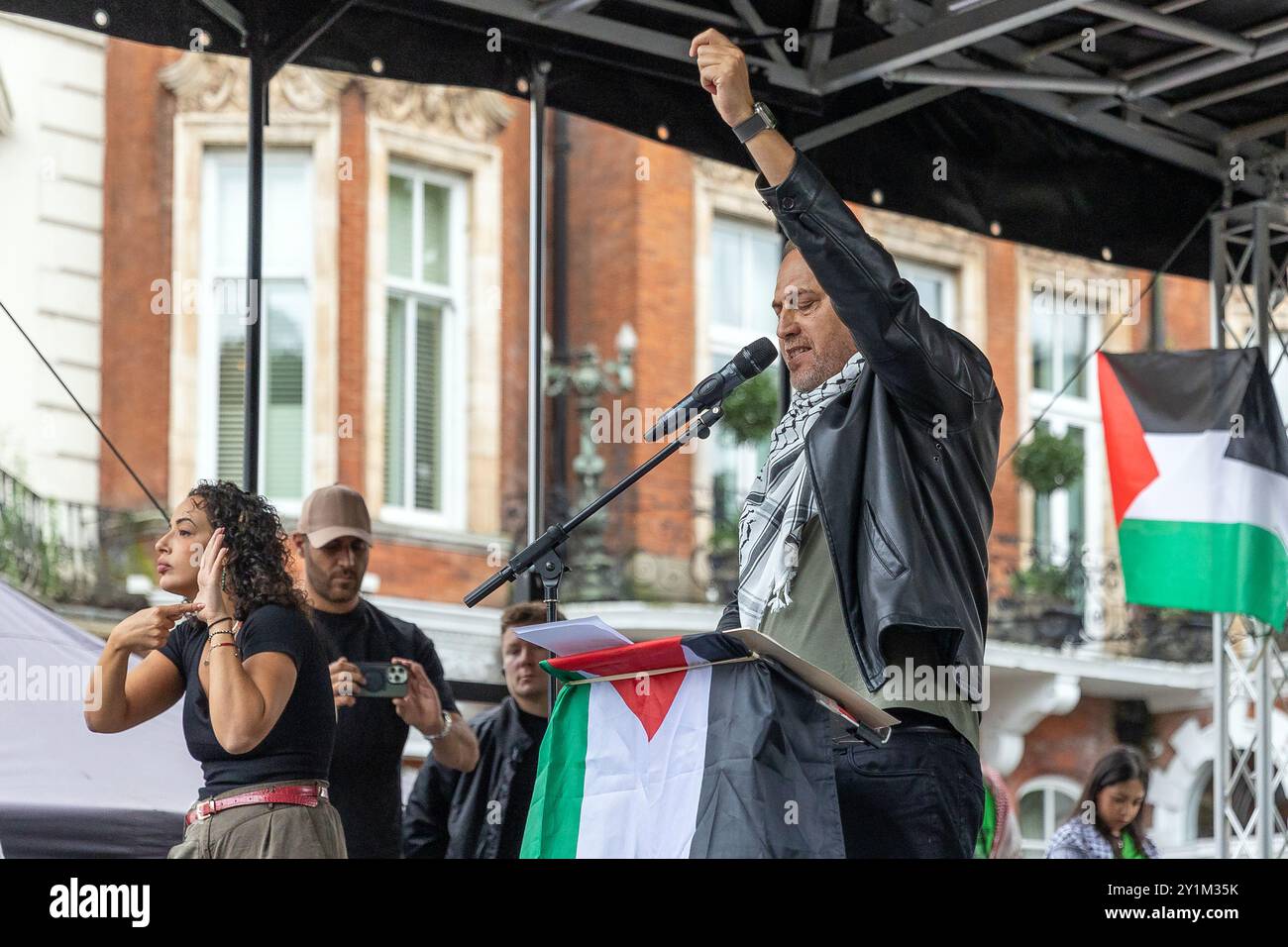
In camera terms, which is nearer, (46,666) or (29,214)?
(46,666)

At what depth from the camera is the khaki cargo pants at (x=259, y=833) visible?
12.9 feet

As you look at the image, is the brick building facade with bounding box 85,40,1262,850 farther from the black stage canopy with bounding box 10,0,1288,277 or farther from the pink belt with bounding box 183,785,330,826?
the pink belt with bounding box 183,785,330,826

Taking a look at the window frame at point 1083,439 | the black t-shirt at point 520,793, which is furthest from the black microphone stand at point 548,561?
the window frame at point 1083,439

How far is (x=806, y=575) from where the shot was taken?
3.56 m

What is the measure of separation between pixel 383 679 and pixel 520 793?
84cm

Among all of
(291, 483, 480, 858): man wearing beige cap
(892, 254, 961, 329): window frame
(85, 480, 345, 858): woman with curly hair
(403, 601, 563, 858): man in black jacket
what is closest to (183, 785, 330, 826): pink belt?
(85, 480, 345, 858): woman with curly hair

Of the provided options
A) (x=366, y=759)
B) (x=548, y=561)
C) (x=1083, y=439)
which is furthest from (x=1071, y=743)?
(x=548, y=561)

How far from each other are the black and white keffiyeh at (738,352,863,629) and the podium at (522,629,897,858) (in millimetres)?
365

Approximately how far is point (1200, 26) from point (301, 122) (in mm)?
10119

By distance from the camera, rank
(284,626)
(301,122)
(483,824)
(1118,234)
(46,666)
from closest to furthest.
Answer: (284,626) → (46,666) → (483,824) → (1118,234) → (301,122)

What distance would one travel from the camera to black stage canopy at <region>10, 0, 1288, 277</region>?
571 cm

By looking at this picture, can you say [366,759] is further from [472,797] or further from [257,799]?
[257,799]

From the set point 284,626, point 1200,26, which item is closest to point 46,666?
point 284,626

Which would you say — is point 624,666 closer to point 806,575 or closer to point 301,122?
point 806,575
